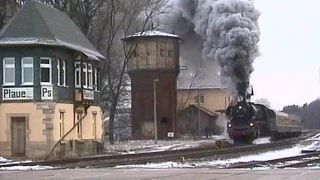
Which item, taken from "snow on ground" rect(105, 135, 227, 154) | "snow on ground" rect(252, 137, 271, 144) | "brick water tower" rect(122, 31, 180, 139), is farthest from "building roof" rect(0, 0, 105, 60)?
"brick water tower" rect(122, 31, 180, 139)

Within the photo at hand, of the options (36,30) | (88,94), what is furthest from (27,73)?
(88,94)

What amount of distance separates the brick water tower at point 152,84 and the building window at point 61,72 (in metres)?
32.7

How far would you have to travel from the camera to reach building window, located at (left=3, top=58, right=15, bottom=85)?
36375mm

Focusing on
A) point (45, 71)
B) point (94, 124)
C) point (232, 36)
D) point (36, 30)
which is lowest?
point (94, 124)

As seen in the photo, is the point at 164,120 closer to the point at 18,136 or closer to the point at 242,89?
the point at 242,89

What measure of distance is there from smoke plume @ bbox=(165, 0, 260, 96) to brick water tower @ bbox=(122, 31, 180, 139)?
22039 millimetres

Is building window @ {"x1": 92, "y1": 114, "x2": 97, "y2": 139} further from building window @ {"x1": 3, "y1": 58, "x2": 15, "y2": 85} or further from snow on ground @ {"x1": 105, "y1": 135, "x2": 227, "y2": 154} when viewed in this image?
building window @ {"x1": 3, "y1": 58, "x2": 15, "y2": 85}

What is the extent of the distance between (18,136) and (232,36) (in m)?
16.5

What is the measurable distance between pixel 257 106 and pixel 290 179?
31837 mm

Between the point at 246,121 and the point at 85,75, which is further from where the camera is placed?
the point at 246,121

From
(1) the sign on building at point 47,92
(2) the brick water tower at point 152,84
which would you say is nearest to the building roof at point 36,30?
(1) the sign on building at point 47,92

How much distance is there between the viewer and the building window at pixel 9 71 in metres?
36.4

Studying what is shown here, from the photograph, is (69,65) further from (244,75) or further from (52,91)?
Answer: (244,75)

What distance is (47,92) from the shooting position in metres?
36.4
